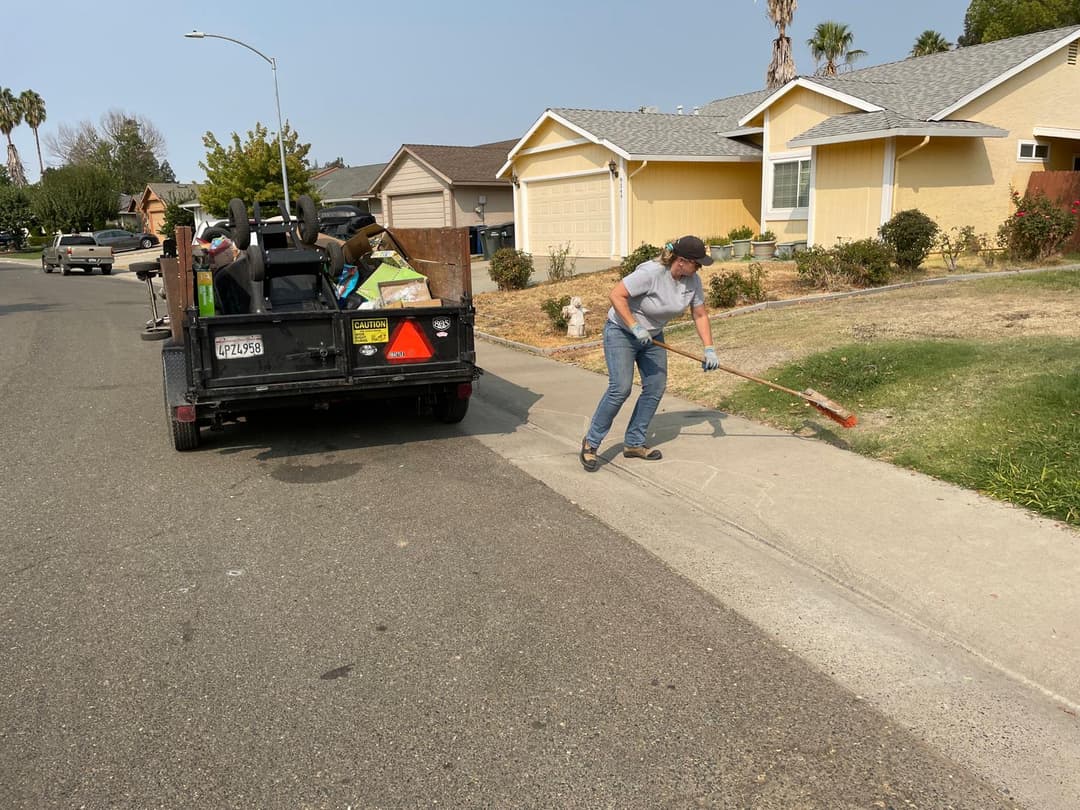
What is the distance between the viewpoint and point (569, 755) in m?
3.01

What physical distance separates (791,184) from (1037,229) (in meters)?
5.89

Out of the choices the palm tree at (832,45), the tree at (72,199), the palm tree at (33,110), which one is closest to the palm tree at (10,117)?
the palm tree at (33,110)

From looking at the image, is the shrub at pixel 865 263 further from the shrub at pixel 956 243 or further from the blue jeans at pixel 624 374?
the blue jeans at pixel 624 374

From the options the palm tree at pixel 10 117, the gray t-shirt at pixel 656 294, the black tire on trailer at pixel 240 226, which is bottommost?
the gray t-shirt at pixel 656 294

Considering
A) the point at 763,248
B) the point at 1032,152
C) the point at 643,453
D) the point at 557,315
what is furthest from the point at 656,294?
the point at 1032,152

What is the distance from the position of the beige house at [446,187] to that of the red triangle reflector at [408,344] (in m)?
25.5

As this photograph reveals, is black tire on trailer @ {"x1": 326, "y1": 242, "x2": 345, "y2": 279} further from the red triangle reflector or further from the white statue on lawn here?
the white statue on lawn

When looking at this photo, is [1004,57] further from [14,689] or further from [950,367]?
[14,689]

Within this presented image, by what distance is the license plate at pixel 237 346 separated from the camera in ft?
20.1

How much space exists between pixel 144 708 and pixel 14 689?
62 cm

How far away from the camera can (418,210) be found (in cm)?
3484

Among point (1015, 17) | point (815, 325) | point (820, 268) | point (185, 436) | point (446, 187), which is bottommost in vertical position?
point (185, 436)

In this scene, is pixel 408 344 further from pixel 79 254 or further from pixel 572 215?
pixel 79 254

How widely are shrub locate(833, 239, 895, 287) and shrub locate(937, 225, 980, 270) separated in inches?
77.1
